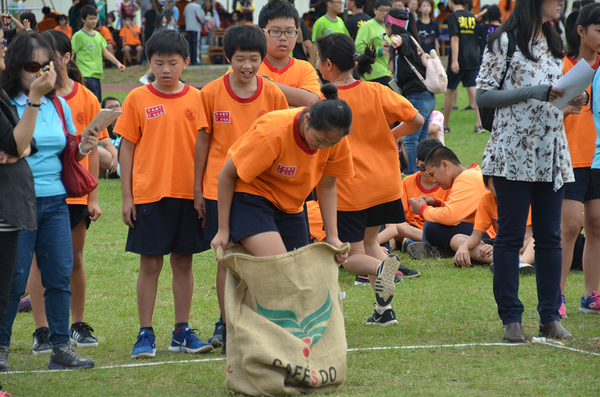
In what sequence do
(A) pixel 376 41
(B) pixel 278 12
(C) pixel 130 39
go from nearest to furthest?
(B) pixel 278 12, (A) pixel 376 41, (C) pixel 130 39

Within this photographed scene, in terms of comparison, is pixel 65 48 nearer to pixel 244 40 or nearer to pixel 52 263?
pixel 244 40

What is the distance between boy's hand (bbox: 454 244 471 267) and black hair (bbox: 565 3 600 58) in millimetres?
2054

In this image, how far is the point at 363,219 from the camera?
4508 millimetres

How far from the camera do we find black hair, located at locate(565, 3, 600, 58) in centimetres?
382

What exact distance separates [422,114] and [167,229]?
5.44 m

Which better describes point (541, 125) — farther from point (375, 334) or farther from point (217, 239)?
point (217, 239)

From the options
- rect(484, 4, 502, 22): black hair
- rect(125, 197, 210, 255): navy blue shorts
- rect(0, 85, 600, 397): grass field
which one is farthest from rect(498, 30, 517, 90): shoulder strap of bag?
rect(484, 4, 502, 22): black hair

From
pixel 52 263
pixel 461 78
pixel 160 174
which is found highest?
pixel 461 78

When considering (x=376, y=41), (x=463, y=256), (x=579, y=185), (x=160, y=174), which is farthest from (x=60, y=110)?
(x=376, y=41)

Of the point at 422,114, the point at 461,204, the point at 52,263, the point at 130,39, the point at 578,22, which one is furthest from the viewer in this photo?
the point at 130,39

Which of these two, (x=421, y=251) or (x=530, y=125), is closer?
(x=530, y=125)

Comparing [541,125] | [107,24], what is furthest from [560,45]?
[107,24]

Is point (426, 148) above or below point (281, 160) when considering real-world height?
below

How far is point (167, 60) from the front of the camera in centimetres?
385
